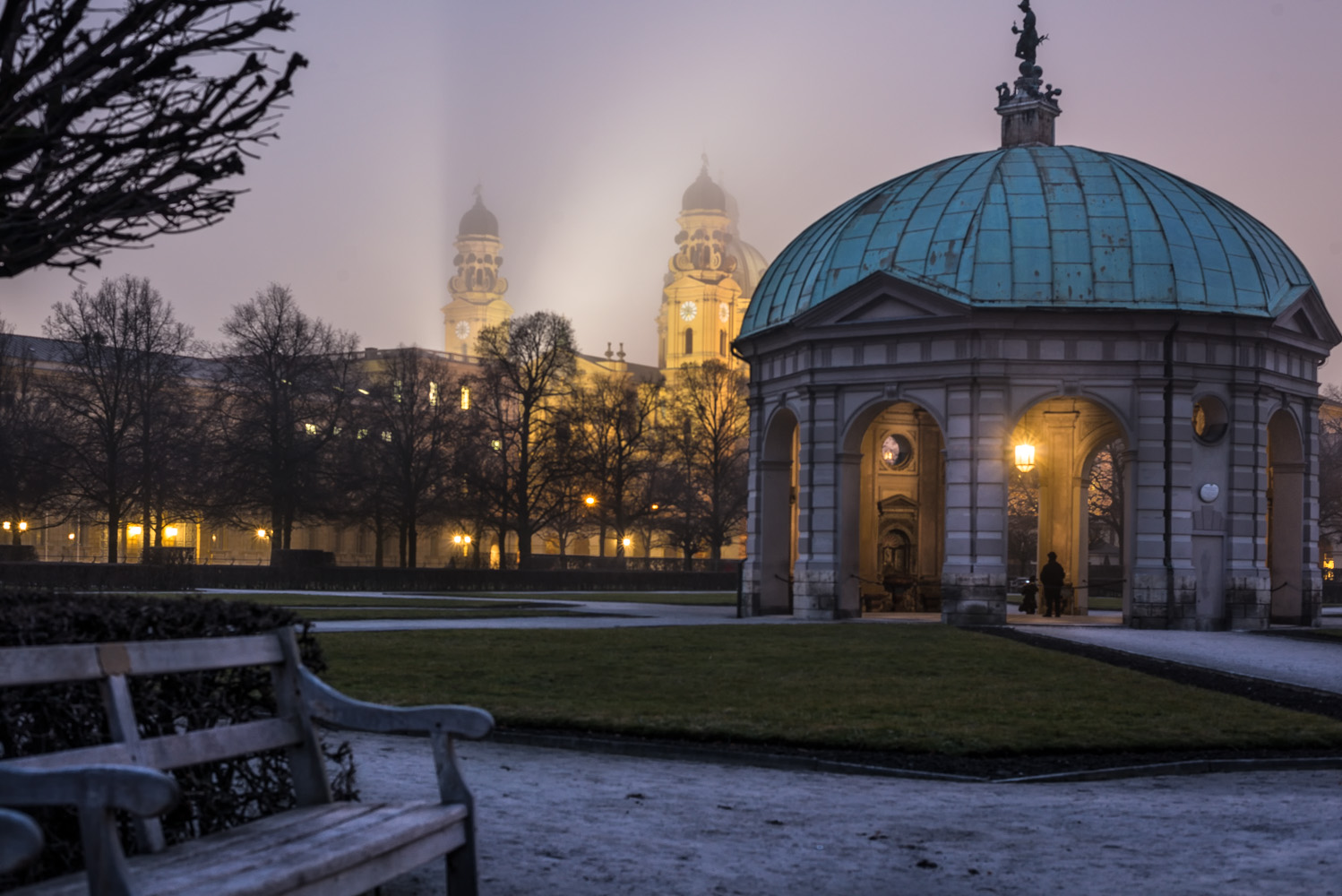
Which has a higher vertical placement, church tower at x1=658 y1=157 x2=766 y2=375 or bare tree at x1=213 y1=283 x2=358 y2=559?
church tower at x1=658 y1=157 x2=766 y2=375

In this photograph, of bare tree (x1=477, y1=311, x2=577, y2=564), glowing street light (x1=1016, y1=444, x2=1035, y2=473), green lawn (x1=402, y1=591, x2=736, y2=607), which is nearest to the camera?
glowing street light (x1=1016, y1=444, x2=1035, y2=473)

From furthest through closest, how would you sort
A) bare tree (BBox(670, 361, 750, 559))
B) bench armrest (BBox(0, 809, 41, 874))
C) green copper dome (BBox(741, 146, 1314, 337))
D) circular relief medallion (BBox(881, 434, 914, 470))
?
bare tree (BBox(670, 361, 750, 559)), circular relief medallion (BBox(881, 434, 914, 470)), green copper dome (BBox(741, 146, 1314, 337)), bench armrest (BBox(0, 809, 41, 874))

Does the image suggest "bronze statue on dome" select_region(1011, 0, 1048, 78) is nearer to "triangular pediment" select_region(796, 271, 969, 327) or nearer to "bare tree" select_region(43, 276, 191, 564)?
"triangular pediment" select_region(796, 271, 969, 327)

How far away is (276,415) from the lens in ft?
195

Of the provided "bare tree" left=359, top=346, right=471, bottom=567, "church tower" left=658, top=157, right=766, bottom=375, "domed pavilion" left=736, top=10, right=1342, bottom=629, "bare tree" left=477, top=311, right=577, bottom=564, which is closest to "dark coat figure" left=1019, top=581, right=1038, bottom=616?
"domed pavilion" left=736, top=10, right=1342, bottom=629

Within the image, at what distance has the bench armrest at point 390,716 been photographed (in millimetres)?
6301

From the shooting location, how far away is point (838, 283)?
3503 cm

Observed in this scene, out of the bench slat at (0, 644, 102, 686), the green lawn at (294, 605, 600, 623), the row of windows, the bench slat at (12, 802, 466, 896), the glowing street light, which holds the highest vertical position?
the row of windows

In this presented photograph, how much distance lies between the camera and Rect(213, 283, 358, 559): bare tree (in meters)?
58.7

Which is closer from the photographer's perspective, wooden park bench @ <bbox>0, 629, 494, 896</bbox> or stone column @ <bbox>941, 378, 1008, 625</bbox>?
wooden park bench @ <bbox>0, 629, 494, 896</bbox>

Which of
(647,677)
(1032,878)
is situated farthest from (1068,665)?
(1032,878)

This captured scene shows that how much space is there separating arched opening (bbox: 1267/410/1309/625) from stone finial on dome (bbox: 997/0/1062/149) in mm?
8860

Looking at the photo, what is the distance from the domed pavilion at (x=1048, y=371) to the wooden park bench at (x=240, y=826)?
2654 centimetres

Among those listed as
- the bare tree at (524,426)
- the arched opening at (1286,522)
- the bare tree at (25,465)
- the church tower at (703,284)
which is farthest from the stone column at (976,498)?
the church tower at (703,284)
